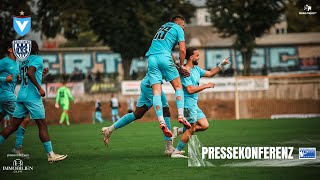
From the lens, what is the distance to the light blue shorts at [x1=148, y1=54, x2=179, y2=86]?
14281mm

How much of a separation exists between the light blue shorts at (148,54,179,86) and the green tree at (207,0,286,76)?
1728 inches

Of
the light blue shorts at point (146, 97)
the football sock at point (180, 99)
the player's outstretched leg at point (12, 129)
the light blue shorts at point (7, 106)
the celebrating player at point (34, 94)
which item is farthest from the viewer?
the light blue shorts at point (7, 106)

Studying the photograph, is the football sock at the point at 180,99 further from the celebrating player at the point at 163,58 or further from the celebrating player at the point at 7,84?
the celebrating player at the point at 7,84

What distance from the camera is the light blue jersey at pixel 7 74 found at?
16.5 metres

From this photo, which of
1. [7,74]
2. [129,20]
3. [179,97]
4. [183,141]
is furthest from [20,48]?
[129,20]

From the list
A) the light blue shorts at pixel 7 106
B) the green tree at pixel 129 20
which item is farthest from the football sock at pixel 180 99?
the green tree at pixel 129 20

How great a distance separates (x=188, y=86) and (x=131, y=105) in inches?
1276

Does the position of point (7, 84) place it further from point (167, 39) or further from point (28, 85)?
point (167, 39)

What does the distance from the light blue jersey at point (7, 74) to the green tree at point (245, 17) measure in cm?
4228

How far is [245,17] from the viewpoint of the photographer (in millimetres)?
59969

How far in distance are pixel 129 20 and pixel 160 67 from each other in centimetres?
4478

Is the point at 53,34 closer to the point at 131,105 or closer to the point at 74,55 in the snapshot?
the point at 131,105

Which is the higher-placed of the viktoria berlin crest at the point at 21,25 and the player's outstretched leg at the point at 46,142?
the viktoria berlin crest at the point at 21,25

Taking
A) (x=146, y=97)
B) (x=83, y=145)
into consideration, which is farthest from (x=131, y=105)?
(x=146, y=97)
